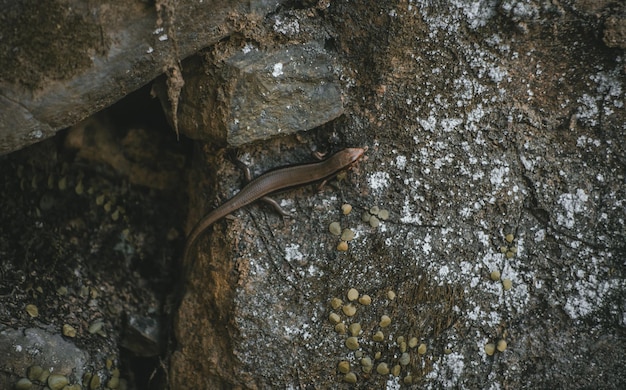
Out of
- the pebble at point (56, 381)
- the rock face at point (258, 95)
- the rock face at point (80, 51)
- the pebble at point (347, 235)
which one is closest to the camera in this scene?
the rock face at point (80, 51)

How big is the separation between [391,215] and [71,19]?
6.25 ft

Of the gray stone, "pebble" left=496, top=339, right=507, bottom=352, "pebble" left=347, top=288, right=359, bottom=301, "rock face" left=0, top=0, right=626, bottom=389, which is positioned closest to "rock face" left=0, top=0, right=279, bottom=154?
"rock face" left=0, top=0, right=626, bottom=389

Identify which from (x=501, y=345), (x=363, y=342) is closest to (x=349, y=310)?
(x=363, y=342)

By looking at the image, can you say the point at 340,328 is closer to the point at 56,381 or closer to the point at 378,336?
the point at 378,336

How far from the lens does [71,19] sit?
2.65m

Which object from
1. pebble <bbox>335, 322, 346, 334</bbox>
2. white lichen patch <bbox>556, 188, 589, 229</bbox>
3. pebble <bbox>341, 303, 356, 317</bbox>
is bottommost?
pebble <bbox>335, 322, 346, 334</bbox>

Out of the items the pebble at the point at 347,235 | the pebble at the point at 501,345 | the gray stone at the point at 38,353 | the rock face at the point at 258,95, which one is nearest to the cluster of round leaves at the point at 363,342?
the pebble at the point at 347,235

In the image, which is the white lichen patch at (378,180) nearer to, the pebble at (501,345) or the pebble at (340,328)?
the pebble at (340,328)

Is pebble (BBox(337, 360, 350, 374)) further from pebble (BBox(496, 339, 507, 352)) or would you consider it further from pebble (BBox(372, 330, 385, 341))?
pebble (BBox(496, 339, 507, 352))

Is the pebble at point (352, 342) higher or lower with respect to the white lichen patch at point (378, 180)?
lower

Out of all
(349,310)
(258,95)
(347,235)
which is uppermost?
(258,95)

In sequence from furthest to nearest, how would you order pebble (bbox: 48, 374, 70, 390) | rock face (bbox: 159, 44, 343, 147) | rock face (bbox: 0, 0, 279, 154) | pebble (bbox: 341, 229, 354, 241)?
pebble (bbox: 341, 229, 354, 241) → pebble (bbox: 48, 374, 70, 390) → rock face (bbox: 159, 44, 343, 147) → rock face (bbox: 0, 0, 279, 154)

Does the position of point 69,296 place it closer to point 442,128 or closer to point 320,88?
point 320,88

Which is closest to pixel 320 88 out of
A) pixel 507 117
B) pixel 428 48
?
pixel 428 48
